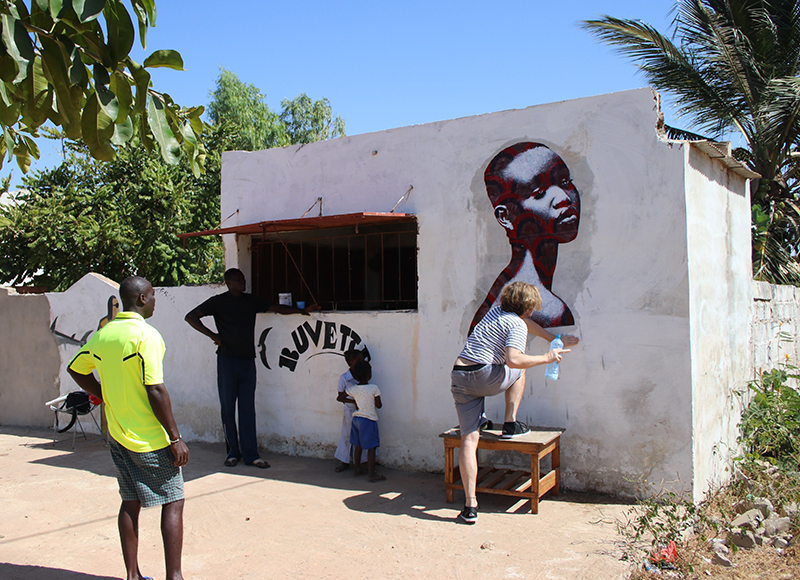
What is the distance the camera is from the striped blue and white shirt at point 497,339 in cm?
444

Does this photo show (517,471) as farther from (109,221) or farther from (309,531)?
(109,221)

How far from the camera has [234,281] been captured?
20.6 feet

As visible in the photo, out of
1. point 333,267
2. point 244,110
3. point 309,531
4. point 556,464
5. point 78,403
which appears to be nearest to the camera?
point 309,531

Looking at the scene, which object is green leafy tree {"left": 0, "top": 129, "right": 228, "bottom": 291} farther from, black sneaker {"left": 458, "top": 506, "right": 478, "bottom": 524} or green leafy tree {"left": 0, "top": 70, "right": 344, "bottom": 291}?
black sneaker {"left": 458, "top": 506, "right": 478, "bottom": 524}

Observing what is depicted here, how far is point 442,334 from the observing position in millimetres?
5727

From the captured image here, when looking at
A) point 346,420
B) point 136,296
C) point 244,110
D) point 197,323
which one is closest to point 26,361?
point 197,323

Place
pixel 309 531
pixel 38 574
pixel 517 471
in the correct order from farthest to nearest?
1. pixel 517 471
2. pixel 309 531
3. pixel 38 574

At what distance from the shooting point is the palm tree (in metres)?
9.70

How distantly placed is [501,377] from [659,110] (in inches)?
94.6

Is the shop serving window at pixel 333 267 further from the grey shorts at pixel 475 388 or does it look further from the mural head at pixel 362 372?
the grey shorts at pixel 475 388

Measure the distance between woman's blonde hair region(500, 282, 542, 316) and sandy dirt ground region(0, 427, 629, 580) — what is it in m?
1.47

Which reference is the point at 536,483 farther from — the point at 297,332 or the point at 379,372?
the point at 297,332

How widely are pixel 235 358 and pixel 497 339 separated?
2.87 m

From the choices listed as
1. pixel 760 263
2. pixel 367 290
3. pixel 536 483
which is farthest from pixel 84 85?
pixel 760 263
